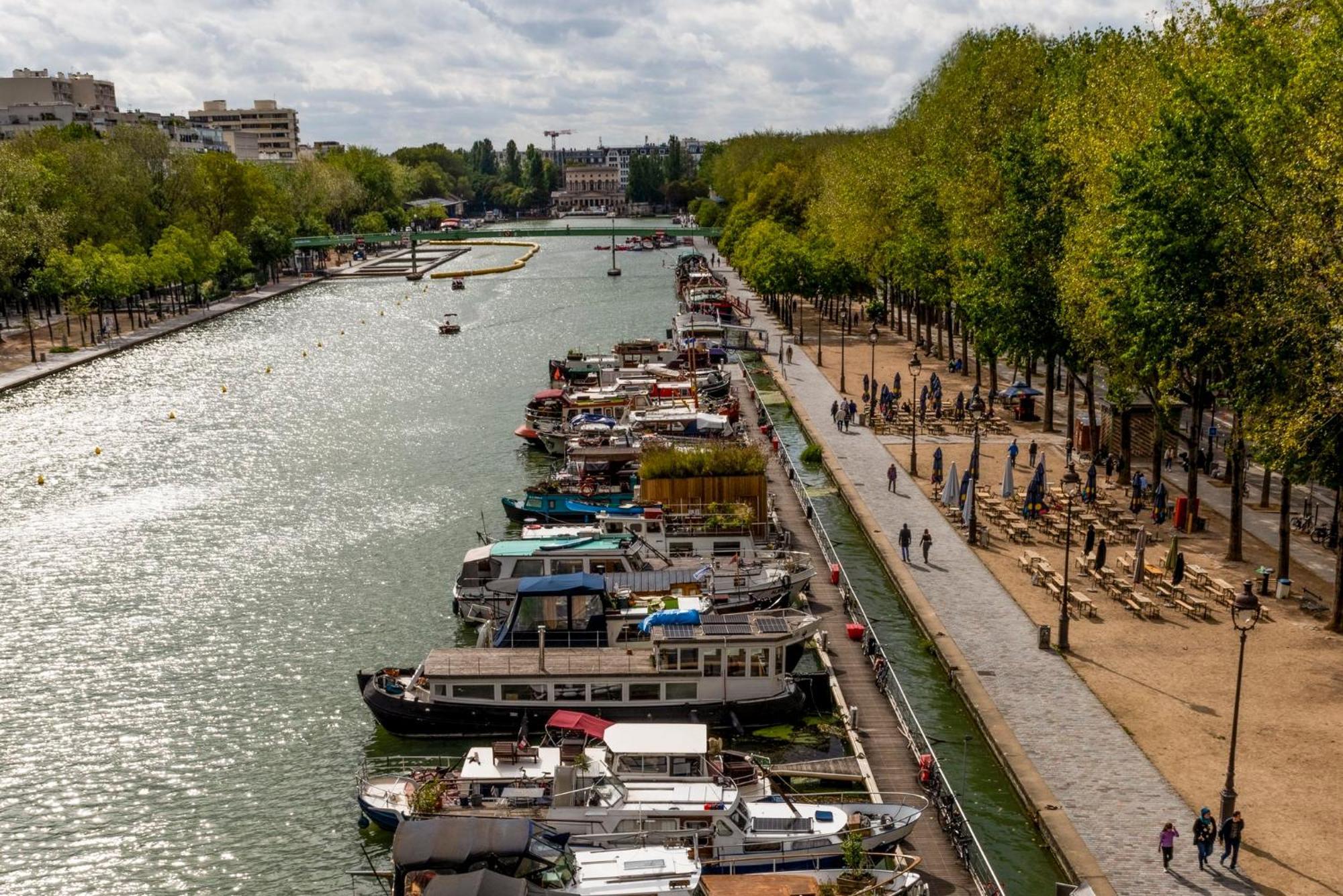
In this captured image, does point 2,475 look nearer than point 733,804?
No

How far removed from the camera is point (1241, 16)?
2030 inches

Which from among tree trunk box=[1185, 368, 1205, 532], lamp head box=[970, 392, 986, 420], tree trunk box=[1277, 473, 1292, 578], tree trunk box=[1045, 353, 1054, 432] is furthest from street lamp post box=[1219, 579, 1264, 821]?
lamp head box=[970, 392, 986, 420]

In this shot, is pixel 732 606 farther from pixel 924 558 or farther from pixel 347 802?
pixel 347 802

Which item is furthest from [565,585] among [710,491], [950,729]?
[950,729]

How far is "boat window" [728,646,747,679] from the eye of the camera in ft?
122

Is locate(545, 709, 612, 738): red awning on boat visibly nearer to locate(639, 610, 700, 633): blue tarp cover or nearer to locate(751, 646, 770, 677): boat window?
locate(751, 646, 770, 677): boat window

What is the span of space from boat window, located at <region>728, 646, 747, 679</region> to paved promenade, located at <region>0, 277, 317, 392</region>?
7637cm

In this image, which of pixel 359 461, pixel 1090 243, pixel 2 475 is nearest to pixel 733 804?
pixel 1090 243

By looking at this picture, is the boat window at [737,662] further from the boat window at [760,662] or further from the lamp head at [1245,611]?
the lamp head at [1245,611]

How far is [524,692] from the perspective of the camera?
36969 millimetres

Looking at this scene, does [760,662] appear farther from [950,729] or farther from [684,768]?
[684,768]

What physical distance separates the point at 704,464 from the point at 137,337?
87.7 meters

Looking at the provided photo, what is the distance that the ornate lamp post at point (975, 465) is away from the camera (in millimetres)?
51469

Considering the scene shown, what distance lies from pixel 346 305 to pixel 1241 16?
11716 centimetres
